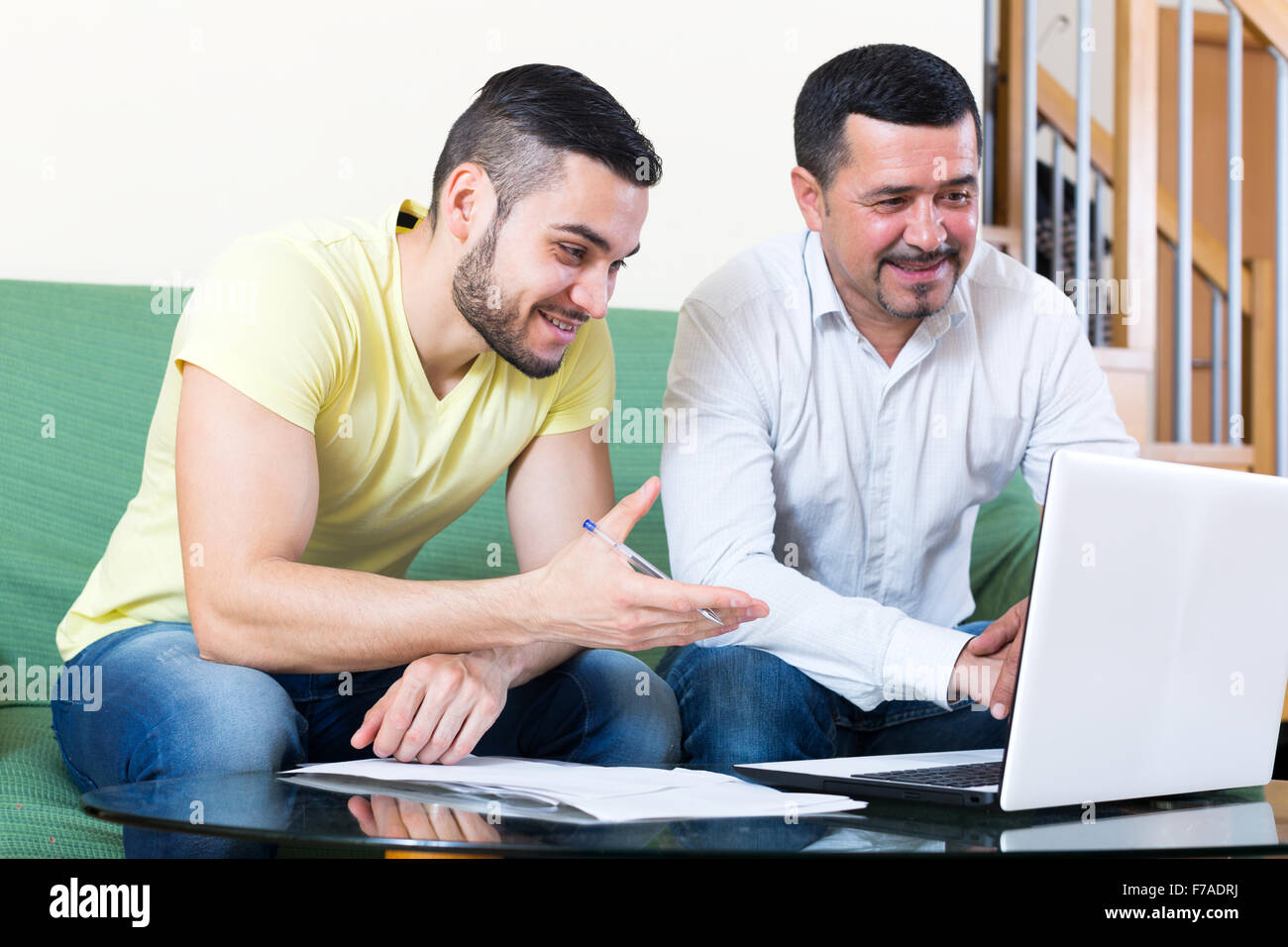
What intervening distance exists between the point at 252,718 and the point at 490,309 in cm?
45

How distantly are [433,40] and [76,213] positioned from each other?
63 cm

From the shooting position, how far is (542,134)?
3.79 ft

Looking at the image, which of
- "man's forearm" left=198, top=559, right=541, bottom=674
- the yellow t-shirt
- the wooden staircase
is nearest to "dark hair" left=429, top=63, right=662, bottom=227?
the yellow t-shirt

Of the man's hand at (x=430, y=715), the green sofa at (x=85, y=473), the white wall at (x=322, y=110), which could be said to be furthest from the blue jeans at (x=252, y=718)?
the white wall at (x=322, y=110)

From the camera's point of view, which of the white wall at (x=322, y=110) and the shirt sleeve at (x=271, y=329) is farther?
the white wall at (x=322, y=110)

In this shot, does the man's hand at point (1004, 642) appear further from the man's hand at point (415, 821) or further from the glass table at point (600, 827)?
the man's hand at point (415, 821)

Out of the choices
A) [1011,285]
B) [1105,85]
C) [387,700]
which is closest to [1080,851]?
[387,700]

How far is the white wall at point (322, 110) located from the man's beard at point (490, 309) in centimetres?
84

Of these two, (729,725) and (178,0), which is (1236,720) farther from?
(178,0)

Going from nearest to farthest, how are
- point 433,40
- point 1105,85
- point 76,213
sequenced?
1. point 76,213
2. point 433,40
3. point 1105,85

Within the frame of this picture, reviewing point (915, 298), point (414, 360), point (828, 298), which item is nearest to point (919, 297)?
point (915, 298)

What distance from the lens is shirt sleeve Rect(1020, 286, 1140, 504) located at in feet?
4.84

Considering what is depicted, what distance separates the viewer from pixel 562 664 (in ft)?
3.99

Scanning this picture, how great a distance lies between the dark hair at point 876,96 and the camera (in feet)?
4.43
